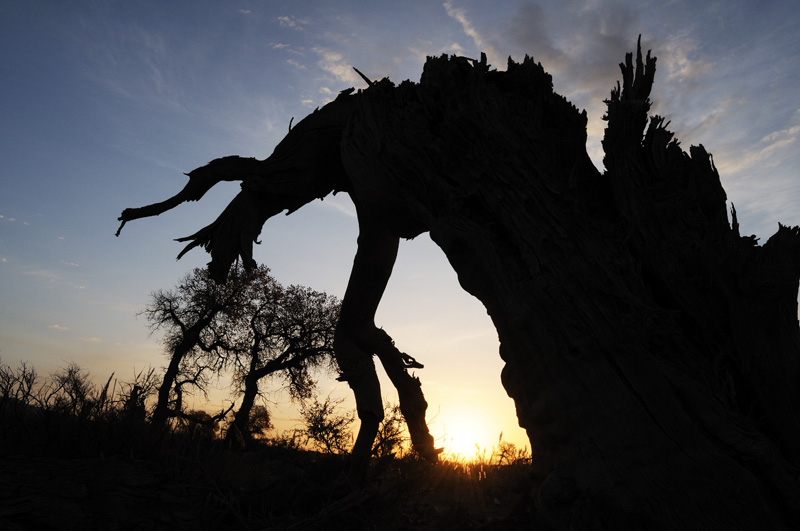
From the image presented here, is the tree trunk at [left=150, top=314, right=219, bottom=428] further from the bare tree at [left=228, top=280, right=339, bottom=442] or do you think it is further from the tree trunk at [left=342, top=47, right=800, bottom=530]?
the tree trunk at [left=342, top=47, right=800, bottom=530]

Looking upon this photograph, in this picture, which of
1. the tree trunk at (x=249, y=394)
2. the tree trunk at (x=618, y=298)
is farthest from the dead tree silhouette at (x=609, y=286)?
the tree trunk at (x=249, y=394)

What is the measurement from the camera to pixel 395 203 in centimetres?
406

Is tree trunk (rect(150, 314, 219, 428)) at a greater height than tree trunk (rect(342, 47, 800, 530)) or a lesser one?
greater

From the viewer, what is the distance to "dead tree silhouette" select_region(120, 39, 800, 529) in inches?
96.1

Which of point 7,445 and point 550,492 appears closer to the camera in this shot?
point 550,492

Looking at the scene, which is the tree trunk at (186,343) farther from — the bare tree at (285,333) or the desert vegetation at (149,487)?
the desert vegetation at (149,487)

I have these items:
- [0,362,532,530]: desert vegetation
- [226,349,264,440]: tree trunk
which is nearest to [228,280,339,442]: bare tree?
[226,349,264,440]: tree trunk

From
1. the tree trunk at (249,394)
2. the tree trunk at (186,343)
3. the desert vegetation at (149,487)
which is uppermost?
the tree trunk at (186,343)

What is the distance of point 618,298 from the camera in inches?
110

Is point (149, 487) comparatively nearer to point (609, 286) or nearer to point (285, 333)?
point (609, 286)

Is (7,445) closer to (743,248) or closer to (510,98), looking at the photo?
(510,98)

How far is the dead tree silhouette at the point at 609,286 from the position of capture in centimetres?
244

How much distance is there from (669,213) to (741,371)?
1.01 meters

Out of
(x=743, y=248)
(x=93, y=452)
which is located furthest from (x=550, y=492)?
(x=93, y=452)
